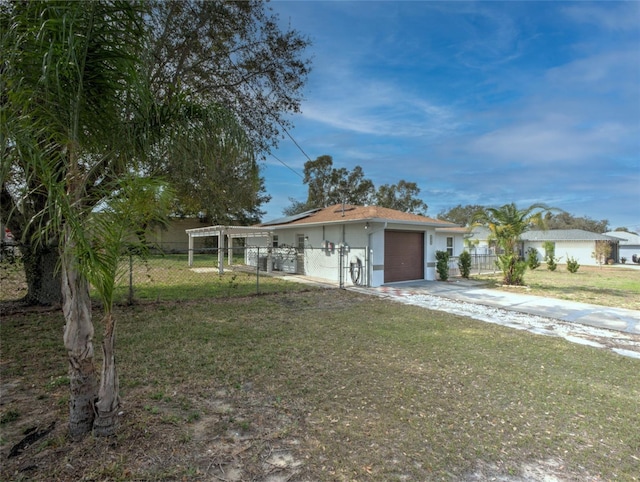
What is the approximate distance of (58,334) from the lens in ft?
18.0

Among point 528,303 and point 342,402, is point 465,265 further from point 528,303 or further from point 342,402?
point 342,402

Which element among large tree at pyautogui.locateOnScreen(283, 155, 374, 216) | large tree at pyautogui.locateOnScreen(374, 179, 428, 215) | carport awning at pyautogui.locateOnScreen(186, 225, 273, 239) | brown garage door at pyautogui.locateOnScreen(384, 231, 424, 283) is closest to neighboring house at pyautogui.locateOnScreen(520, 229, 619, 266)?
large tree at pyautogui.locateOnScreen(374, 179, 428, 215)

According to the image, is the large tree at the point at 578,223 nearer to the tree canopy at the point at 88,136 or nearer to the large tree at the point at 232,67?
the large tree at the point at 232,67

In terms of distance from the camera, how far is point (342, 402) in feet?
11.2

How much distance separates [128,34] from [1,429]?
139 inches

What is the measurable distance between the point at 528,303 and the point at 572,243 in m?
31.0

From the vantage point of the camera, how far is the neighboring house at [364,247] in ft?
41.2

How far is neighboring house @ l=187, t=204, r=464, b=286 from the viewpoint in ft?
41.2

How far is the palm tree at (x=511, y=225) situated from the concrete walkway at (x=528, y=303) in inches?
46.9

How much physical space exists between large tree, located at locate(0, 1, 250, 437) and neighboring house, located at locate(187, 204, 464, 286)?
26.0ft

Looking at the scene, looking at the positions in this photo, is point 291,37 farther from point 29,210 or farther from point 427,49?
point 29,210

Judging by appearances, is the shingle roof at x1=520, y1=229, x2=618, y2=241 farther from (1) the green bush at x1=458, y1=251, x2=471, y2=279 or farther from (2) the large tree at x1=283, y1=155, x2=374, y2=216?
(1) the green bush at x1=458, y1=251, x2=471, y2=279

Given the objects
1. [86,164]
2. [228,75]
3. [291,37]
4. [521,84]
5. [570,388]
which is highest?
[521,84]

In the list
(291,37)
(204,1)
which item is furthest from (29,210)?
(291,37)
